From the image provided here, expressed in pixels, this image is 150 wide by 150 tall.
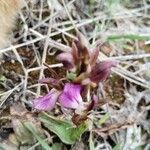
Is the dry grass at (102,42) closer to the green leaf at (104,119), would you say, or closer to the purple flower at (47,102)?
the green leaf at (104,119)

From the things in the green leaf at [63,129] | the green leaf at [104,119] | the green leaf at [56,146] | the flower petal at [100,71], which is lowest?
the green leaf at [104,119]

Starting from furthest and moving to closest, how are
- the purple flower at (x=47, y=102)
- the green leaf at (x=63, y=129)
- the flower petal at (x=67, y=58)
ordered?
the green leaf at (x=63, y=129) < the purple flower at (x=47, y=102) < the flower petal at (x=67, y=58)

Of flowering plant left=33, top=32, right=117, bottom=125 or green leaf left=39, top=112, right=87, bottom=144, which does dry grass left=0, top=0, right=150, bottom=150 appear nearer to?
green leaf left=39, top=112, right=87, bottom=144

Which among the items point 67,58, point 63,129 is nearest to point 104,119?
point 63,129

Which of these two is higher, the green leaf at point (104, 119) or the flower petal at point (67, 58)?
the flower petal at point (67, 58)

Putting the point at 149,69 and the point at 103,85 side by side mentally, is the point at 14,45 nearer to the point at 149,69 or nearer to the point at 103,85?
the point at 103,85

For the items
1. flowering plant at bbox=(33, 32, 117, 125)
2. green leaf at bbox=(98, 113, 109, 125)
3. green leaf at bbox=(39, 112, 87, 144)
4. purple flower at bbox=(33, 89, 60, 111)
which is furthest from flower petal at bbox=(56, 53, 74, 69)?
green leaf at bbox=(98, 113, 109, 125)

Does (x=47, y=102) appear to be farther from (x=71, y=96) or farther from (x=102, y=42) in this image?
(x=102, y=42)

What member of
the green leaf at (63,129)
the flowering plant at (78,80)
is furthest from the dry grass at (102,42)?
the flowering plant at (78,80)
